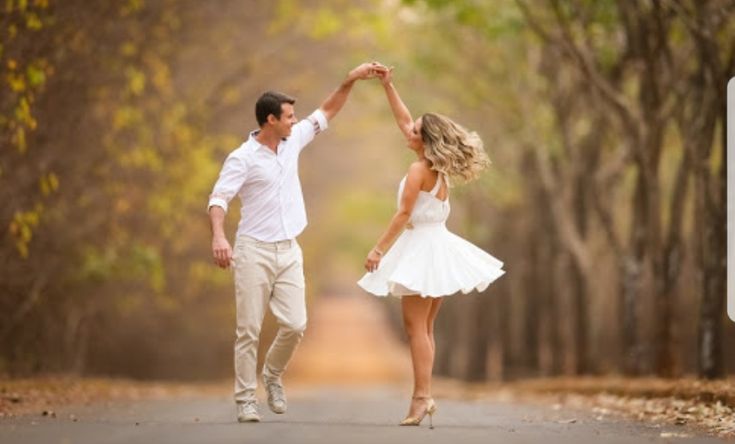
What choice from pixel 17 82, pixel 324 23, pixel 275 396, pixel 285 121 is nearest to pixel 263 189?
pixel 285 121

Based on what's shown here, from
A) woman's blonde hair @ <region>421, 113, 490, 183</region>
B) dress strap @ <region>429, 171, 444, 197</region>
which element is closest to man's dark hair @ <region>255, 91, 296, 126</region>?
woman's blonde hair @ <region>421, 113, 490, 183</region>

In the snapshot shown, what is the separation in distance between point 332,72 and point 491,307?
32.6 ft

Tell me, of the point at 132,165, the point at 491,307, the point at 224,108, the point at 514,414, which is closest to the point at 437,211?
the point at 514,414

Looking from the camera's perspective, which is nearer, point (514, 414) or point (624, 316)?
point (514, 414)

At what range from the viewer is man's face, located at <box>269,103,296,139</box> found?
1110 cm

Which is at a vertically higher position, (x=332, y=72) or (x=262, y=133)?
(x=332, y=72)

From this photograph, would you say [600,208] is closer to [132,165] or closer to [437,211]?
[132,165]

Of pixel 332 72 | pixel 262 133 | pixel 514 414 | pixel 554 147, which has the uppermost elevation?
pixel 332 72

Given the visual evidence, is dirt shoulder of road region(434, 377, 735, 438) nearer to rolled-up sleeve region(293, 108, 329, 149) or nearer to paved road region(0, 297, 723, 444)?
paved road region(0, 297, 723, 444)

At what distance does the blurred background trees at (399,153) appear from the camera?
17484 mm

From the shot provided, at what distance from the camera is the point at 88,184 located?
21312 millimetres

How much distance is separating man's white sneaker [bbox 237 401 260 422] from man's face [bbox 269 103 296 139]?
2.15 m

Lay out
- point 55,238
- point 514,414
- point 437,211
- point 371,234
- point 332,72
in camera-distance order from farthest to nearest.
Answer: point 371,234, point 332,72, point 55,238, point 514,414, point 437,211

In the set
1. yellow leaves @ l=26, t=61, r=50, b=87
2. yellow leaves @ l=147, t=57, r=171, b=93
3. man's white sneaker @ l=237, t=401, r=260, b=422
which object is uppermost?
yellow leaves @ l=147, t=57, r=171, b=93
